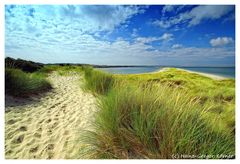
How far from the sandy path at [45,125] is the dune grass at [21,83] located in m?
0.15

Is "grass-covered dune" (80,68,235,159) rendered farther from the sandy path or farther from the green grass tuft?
the sandy path

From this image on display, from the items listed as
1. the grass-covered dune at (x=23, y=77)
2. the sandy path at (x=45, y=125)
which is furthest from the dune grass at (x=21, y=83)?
the sandy path at (x=45, y=125)

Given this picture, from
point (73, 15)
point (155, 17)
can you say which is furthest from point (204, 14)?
point (73, 15)

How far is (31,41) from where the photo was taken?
7.75 feet

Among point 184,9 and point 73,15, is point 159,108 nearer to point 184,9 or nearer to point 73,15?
point 184,9

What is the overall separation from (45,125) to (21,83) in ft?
3.65

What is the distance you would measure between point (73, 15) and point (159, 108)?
124 cm

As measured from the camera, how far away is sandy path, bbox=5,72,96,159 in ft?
6.34

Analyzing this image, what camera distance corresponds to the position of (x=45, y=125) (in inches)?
91.8

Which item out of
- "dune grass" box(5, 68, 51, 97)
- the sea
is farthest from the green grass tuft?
"dune grass" box(5, 68, 51, 97)

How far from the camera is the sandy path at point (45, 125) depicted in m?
1.93

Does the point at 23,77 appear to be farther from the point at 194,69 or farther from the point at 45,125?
the point at 194,69

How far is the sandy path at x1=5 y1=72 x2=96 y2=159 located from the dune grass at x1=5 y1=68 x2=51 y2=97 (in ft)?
0.48

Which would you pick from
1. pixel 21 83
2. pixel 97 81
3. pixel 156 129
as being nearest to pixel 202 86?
pixel 156 129
